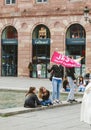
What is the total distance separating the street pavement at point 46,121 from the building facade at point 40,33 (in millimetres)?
25397

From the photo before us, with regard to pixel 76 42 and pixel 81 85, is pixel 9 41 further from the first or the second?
pixel 81 85

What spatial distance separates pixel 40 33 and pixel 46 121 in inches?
1202

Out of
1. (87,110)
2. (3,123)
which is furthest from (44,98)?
(87,110)

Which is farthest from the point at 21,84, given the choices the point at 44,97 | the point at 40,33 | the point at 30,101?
the point at 30,101

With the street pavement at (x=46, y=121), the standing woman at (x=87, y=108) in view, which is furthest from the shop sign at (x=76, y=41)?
the standing woman at (x=87, y=108)

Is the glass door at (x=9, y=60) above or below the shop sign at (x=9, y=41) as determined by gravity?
below

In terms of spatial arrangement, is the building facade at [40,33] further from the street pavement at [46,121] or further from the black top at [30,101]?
the street pavement at [46,121]

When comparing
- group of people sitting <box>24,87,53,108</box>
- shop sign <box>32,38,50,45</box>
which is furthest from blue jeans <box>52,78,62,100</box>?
shop sign <box>32,38,50,45</box>

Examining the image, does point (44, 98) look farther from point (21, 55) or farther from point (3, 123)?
point (21, 55)

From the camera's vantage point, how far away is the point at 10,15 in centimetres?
4706

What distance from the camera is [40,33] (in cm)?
4531

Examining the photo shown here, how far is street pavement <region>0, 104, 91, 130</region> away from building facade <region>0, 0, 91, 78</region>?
25.4m

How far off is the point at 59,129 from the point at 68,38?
30.4 meters

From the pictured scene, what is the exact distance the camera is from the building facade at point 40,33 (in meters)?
43.1
